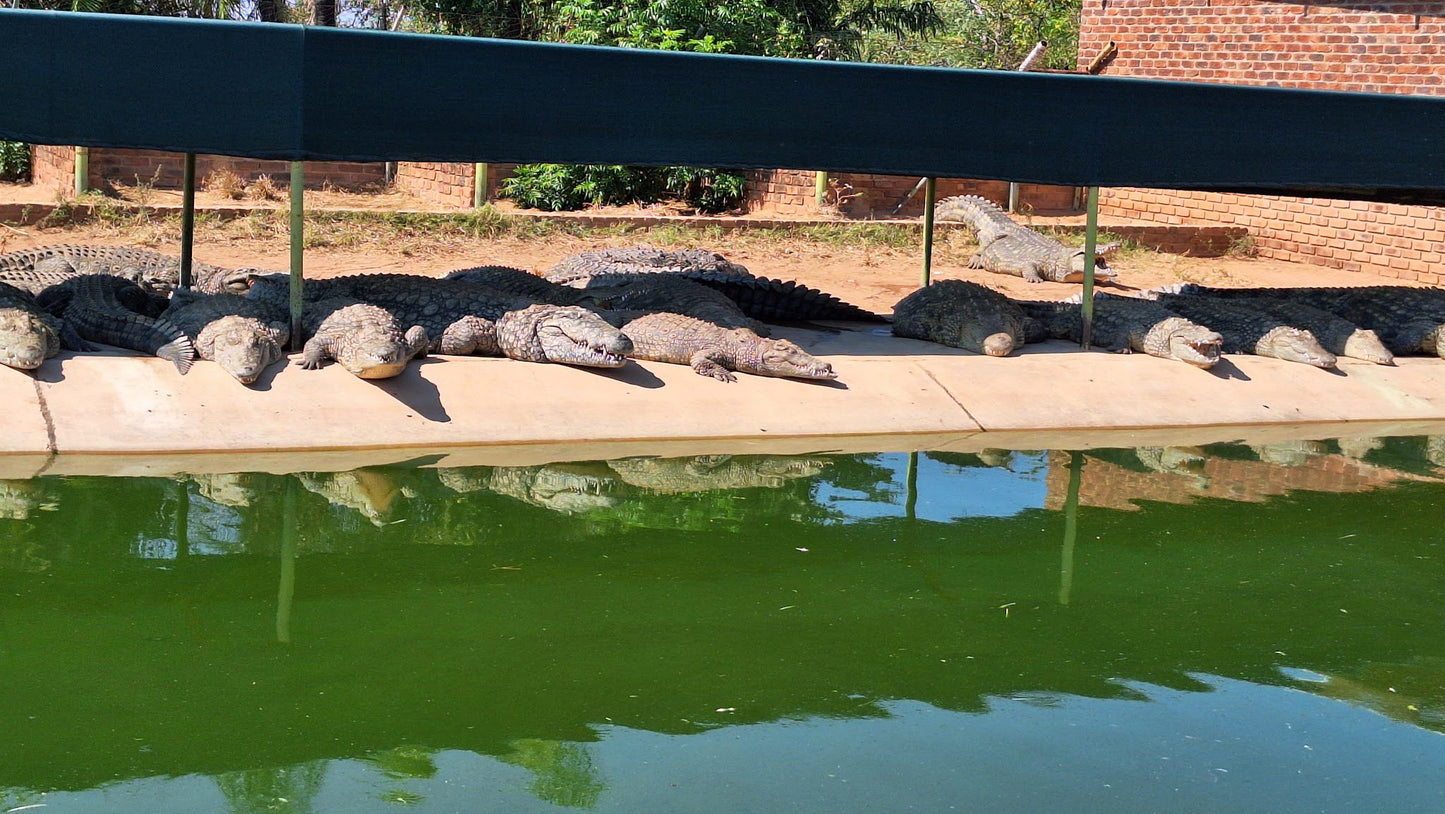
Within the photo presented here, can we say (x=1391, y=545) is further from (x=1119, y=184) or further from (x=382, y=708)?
(x=382, y=708)

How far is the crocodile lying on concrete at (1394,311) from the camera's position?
1021cm

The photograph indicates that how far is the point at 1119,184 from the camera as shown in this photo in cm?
917

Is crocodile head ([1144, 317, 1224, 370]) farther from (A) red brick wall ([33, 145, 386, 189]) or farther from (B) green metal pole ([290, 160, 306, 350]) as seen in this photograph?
(A) red brick wall ([33, 145, 386, 189])

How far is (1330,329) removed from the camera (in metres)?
10.0

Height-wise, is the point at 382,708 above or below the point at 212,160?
below

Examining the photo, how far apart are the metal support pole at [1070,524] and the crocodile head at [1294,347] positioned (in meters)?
2.34

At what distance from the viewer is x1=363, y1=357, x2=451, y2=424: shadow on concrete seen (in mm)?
7637

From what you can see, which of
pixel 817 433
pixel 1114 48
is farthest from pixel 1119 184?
pixel 1114 48

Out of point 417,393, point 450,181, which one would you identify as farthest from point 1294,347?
point 450,181

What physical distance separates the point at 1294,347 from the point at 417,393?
5.67 meters

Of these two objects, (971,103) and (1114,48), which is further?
(1114,48)

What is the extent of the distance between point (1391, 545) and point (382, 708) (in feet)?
15.2

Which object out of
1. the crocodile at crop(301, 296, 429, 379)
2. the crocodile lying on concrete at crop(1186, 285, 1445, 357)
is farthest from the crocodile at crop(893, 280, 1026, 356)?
the crocodile at crop(301, 296, 429, 379)

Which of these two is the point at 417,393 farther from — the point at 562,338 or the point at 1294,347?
the point at 1294,347
